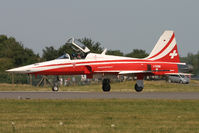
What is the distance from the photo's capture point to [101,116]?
44.6 feet

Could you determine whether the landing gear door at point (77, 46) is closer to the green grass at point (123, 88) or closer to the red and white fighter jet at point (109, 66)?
the red and white fighter jet at point (109, 66)

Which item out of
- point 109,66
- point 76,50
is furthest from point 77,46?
point 109,66

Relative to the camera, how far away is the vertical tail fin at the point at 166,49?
1181 inches

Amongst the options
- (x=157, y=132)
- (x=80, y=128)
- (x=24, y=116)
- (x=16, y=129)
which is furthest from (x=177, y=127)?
(x=24, y=116)

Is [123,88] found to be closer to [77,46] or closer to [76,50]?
[76,50]

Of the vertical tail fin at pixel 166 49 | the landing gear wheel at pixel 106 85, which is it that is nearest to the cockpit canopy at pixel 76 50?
the landing gear wheel at pixel 106 85

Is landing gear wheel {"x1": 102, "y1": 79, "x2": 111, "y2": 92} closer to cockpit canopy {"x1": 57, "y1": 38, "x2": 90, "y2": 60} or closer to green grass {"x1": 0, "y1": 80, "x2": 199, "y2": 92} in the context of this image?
cockpit canopy {"x1": 57, "y1": 38, "x2": 90, "y2": 60}

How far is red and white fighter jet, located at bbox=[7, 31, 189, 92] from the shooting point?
2859 centimetres

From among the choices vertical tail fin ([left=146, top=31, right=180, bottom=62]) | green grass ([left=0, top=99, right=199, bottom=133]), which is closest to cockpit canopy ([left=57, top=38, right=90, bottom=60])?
vertical tail fin ([left=146, top=31, right=180, bottom=62])

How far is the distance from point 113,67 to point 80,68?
2.15 metres

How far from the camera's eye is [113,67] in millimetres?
28766

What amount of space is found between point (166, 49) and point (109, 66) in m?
4.32

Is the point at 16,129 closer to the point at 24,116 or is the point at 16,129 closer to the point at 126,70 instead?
the point at 24,116

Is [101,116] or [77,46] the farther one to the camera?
[77,46]
